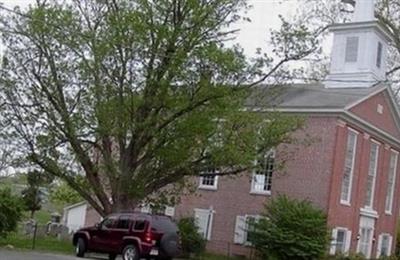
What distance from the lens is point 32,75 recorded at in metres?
31.5

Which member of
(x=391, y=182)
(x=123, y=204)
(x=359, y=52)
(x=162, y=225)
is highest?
(x=359, y=52)

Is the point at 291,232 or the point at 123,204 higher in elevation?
the point at 123,204

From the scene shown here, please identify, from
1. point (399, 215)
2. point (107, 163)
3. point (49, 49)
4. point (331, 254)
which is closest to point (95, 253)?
point (107, 163)

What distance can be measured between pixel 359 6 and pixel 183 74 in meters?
15.8

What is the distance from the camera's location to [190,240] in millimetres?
34125

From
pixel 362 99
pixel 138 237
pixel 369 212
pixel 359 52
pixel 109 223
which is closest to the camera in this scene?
pixel 138 237

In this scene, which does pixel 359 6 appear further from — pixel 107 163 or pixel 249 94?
pixel 107 163

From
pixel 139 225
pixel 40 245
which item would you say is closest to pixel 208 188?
pixel 40 245

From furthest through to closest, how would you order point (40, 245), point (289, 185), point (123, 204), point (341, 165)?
point (289, 185) < point (341, 165) < point (40, 245) < point (123, 204)

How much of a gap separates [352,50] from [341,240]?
1036 centimetres

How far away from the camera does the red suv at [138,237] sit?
25.3 m

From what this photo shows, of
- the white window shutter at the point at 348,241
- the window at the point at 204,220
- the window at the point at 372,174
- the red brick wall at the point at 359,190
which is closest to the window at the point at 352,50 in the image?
the red brick wall at the point at 359,190

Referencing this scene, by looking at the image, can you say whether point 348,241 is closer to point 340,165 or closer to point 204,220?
point 340,165

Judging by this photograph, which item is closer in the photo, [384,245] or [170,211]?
[170,211]
